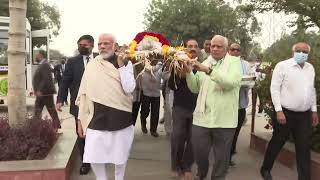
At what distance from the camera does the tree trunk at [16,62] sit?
6734mm

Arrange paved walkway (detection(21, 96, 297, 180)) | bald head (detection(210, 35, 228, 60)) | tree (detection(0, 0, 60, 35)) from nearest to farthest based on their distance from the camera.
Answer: bald head (detection(210, 35, 228, 60)) → paved walkway (detection(21, 96, 297, 180)) → tree (detection(0, 0, 60, 35))

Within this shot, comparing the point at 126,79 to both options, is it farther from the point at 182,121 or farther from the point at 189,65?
the point at 182,121

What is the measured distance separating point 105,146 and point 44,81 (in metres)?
6.20

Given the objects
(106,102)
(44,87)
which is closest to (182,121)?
(106,102)

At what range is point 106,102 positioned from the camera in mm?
5098

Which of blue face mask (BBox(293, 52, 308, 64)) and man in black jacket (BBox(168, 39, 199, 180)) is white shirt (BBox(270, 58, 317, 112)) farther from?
man in black jacket (BBox(168, 39, 199, 180))

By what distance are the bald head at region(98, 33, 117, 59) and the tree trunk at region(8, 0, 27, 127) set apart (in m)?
2.09

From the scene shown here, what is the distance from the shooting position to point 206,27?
47.2 meters

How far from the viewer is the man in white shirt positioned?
232 inches

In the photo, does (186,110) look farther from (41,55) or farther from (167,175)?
(41,55)

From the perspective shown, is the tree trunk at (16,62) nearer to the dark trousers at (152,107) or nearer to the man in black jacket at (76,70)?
the man in black jacket at (76,70)

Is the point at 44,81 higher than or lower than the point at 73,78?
lower

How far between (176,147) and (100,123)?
1650 millimetres

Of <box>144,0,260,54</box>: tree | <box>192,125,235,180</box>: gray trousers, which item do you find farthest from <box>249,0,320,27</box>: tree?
<box>144,0,260,54</box>: tree
